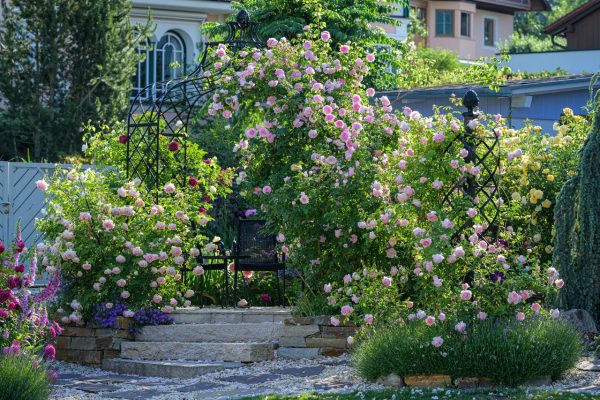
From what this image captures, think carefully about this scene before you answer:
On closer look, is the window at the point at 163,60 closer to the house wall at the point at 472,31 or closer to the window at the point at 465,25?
the house wall at the point at 472,31

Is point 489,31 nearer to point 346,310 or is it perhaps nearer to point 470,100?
point 470,100

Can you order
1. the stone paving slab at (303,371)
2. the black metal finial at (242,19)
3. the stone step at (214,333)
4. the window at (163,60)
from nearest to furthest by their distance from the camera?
the stone paving slab at (303,371), the stone step at (214,333), the black metal finial at (242,19), the window at (163,60)

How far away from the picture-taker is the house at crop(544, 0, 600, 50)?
4003cm

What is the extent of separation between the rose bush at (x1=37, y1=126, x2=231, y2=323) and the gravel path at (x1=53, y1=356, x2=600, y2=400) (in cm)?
84

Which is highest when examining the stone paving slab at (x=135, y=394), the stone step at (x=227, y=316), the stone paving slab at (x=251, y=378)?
the stone step at (x=227, y=316)

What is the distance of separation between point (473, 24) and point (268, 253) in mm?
37757

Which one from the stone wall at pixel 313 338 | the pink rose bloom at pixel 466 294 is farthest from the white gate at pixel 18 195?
the pink rose bloom at pixel 466 294

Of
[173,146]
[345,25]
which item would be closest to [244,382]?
[173,146]

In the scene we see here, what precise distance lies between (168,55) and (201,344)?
658 inches

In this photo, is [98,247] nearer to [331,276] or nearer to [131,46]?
[331,276]

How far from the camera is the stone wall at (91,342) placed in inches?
429

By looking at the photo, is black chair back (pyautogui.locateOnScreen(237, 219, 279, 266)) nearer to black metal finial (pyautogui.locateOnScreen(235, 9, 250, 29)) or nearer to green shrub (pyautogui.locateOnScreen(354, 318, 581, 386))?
black metal finial (pyautogui.locateOnScreen(235, 9, 250, 29))

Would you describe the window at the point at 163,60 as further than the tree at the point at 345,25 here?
Yes

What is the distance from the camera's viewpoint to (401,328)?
28.9 ft
